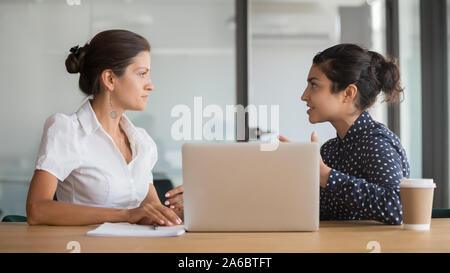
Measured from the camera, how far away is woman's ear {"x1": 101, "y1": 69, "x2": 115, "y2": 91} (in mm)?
1971

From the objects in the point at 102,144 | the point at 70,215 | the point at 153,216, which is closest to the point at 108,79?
the point at 102,144

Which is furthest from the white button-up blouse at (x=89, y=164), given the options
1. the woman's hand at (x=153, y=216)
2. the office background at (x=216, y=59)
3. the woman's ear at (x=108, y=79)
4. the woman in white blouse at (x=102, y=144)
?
the office background at (x=216, y=59)

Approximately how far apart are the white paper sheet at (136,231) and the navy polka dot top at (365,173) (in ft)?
1.57

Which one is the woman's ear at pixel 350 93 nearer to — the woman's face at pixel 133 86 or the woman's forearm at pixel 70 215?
the woman's face at pixel 133 86

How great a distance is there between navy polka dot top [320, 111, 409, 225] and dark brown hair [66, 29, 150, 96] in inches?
34.4

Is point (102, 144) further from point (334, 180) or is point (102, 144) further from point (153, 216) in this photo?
point (334, 180)

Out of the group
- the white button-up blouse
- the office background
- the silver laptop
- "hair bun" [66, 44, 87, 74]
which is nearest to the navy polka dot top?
the silver laptop

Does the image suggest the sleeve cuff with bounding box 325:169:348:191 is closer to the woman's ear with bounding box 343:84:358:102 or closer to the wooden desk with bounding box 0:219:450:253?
the wooden desk with bounding box 0:219:450:253

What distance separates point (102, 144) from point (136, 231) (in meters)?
0.70

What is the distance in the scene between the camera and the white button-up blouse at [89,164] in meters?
1.76

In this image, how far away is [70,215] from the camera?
4.99 feet
